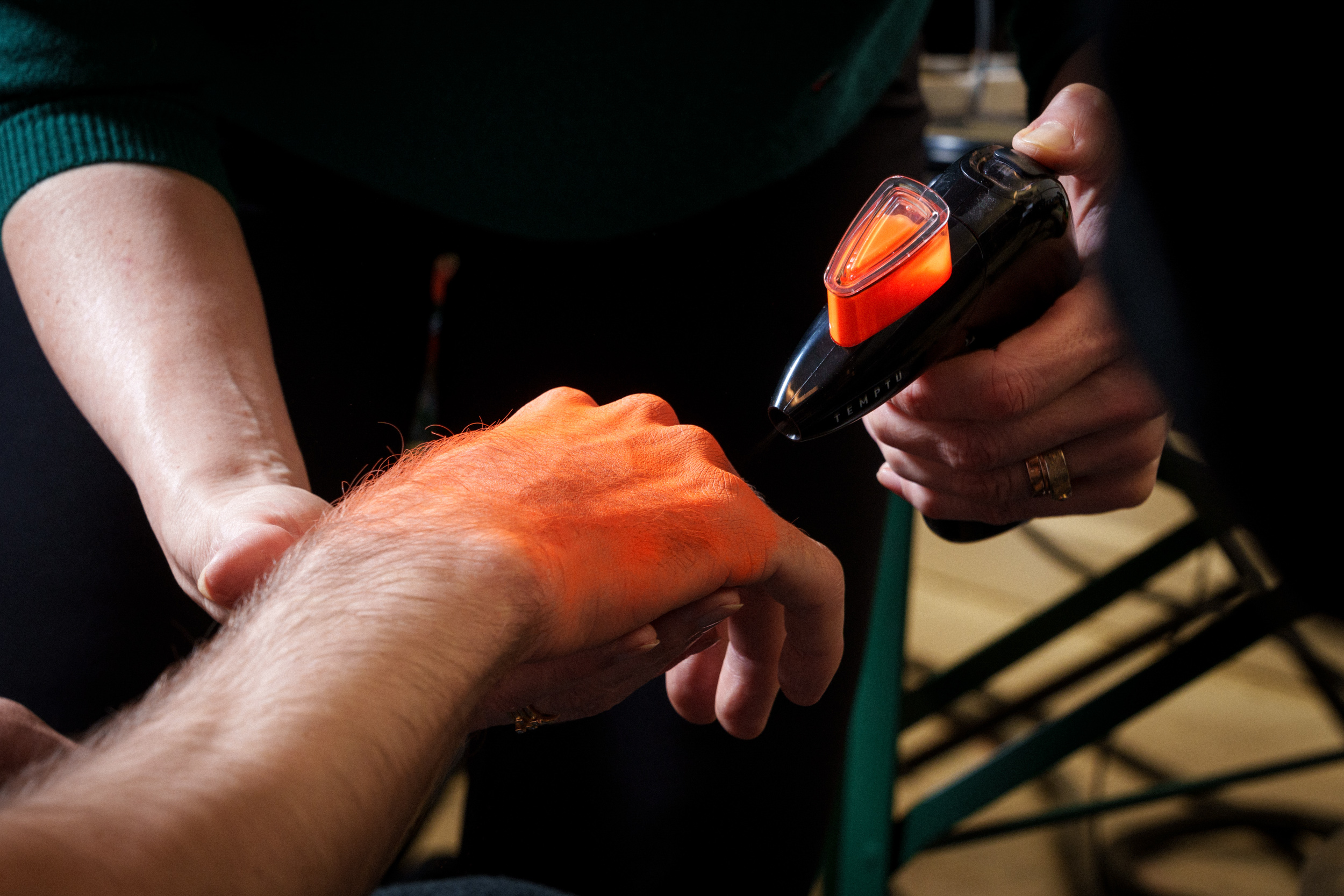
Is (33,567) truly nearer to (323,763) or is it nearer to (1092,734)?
(323,763)

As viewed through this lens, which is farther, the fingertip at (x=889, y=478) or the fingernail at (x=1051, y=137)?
the fingertip at (x=889, y=478)

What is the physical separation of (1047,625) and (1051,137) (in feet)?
2.74

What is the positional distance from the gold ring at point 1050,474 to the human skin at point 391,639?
0.45ft

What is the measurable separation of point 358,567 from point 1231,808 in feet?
4.35

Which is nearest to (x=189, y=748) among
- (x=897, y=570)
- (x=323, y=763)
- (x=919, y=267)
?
(x=323, y=763)

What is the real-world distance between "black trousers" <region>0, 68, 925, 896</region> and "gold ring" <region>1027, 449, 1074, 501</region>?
0.14 m

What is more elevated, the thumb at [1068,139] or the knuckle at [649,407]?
the thumb at [1068,139]

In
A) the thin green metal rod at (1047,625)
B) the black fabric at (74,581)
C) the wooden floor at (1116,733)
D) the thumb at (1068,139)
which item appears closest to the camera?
the thumb at (1068,139)

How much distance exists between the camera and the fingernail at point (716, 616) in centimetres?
41

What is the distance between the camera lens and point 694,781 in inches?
25.3

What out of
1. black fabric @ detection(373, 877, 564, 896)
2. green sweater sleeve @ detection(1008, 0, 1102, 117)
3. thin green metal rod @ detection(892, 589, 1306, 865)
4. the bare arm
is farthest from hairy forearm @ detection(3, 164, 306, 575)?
thin green metal rod @ detection(892, 589, 1306, 865)

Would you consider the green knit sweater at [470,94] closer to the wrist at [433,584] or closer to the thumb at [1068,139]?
the thumb at [1068,139]

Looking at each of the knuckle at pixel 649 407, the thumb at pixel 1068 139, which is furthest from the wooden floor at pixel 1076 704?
the knuckle at pixel 649 407

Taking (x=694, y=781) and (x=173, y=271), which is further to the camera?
(x=694, y=781)
